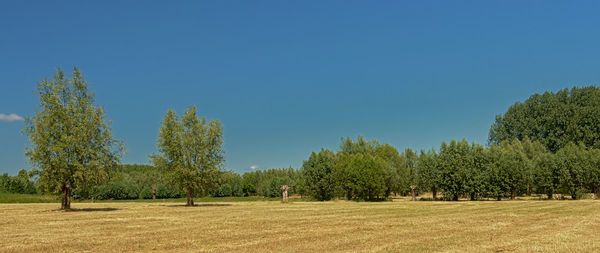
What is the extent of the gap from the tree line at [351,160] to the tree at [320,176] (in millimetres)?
214

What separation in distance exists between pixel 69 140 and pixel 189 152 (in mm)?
16417

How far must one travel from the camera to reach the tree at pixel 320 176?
276 ft

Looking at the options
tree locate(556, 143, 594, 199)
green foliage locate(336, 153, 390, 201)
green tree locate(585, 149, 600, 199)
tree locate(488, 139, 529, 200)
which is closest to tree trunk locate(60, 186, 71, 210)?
green foliage locate(336, 153, 390, 201)

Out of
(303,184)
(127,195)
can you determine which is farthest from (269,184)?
(303,184)

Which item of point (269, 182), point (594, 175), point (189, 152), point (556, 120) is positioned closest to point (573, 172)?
point (594, 175)

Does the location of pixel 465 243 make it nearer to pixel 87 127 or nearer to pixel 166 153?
pixel 87 127

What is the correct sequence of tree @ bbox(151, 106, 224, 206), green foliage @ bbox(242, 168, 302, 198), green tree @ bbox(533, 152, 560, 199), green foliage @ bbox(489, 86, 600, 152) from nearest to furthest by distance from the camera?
tree @ bbox(151, 106, 224, 206)
green tree @ bbox(533, 152, 560, 199)
green foliage @ bbox(489, 86, 600, 152)
green foliage @ bbox(242, 168, 302, 198)

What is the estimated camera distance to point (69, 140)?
3931 centimetres

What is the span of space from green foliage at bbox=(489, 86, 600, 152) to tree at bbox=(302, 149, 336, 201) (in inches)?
2508

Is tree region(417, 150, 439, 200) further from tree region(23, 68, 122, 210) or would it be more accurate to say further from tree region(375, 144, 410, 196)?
tree region(23, 68, 122, 210)

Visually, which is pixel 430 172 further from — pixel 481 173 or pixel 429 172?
pixel 481 173

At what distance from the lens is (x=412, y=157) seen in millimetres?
111875

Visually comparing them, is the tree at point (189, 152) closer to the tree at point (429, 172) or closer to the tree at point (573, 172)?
the tree at point (429, 172)

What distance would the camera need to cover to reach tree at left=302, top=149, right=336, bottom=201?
84.2m
